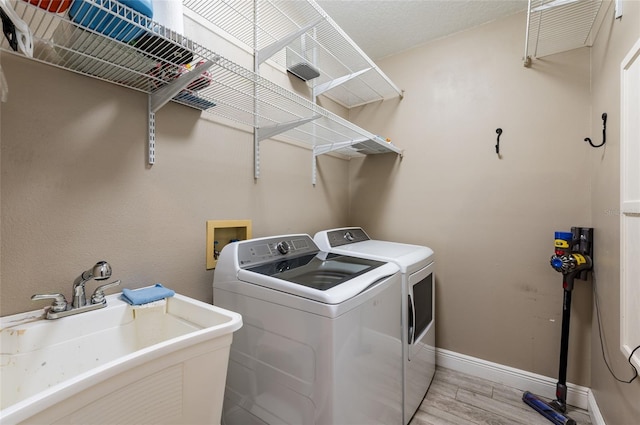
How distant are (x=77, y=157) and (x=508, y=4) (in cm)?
262

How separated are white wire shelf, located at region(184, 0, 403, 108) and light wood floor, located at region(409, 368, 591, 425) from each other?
89.7 inches

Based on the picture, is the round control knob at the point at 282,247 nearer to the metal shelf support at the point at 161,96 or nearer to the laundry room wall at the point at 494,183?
the metal shelf support at the point at 161,96

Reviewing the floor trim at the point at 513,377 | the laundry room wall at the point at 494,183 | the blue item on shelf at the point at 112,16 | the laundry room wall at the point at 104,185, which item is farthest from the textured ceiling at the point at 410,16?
the floor trim at the point at 513,377

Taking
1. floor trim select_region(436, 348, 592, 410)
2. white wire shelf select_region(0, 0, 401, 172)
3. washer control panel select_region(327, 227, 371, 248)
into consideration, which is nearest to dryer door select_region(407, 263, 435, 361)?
floor trim select_region(436, 348, 592, 410)

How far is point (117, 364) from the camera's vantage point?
0.62m

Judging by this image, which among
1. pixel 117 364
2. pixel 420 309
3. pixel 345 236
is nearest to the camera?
pixel 117 364

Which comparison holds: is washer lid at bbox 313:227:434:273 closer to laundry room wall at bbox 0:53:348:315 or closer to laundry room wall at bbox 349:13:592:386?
laundry room wall at bbox 349:13:592:386

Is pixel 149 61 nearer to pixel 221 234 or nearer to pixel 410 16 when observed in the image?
pixel 221 234

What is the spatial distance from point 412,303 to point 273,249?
0.83 metres

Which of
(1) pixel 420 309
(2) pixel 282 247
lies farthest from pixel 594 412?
(2) pixel 282 247

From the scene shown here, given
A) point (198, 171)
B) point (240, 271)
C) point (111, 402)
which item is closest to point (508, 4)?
point (198, 171)

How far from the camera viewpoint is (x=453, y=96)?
7.20 ft

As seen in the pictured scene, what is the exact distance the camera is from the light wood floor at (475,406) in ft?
5.38

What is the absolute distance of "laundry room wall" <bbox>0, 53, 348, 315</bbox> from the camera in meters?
0.92
